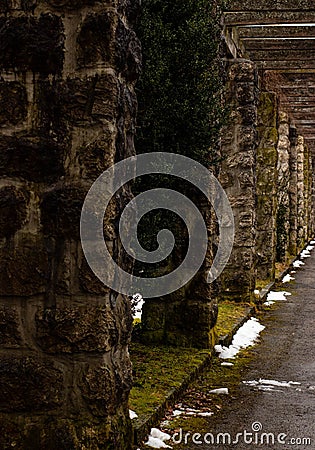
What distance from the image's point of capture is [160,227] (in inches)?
234

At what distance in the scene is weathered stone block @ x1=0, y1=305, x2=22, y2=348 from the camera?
369 cm

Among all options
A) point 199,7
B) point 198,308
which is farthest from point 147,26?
point 198,308

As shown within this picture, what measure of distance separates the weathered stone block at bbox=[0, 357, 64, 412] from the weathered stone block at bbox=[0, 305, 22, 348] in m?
0.09

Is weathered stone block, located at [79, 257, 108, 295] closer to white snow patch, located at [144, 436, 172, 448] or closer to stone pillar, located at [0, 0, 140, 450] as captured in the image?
stone pillar, located at [0, 0, 140, 450]

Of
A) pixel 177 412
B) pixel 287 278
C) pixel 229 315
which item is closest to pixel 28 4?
pixel 177 412

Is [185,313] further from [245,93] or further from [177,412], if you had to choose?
[245,93]

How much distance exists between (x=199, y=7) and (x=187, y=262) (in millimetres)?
2104

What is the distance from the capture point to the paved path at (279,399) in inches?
182

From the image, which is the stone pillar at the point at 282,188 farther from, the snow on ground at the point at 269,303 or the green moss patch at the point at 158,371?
the green moss patch at the point at 158,371

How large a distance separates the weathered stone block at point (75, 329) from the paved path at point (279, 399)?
114cm

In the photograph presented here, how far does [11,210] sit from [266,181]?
8.75m

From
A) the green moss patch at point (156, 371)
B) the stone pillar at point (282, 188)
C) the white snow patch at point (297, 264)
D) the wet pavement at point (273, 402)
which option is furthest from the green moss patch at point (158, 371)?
the white snow patch at point (297, 264)

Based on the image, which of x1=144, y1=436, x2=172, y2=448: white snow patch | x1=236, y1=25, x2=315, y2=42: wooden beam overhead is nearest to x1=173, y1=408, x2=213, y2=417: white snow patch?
x1=144, y1=436, x2=172, y2=448: white snow patch

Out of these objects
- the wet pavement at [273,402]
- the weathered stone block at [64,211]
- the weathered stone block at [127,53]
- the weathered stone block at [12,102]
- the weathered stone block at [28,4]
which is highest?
the weathered stone block at [28,4]
